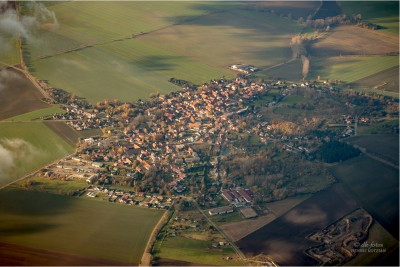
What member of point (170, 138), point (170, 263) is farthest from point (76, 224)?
point (170, 138)

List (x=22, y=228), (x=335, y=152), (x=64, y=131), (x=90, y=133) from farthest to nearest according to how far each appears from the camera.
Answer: (x=90, y=133) → (x=64, y=131) → (x=335, y=152) → (x=22, y=228)

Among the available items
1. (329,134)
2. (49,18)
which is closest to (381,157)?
(329,134)

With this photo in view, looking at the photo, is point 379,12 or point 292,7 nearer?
point 379,12

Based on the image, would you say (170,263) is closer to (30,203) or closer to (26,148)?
(30,203)

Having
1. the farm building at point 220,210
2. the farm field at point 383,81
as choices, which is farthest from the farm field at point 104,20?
the farm building at point 220,210

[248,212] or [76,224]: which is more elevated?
[76,224]

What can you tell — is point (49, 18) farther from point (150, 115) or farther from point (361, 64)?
point (361, 64)

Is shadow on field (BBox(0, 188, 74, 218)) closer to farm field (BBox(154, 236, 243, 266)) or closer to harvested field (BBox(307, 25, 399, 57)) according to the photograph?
farm field (BBox(154, 236, 243, 266))
